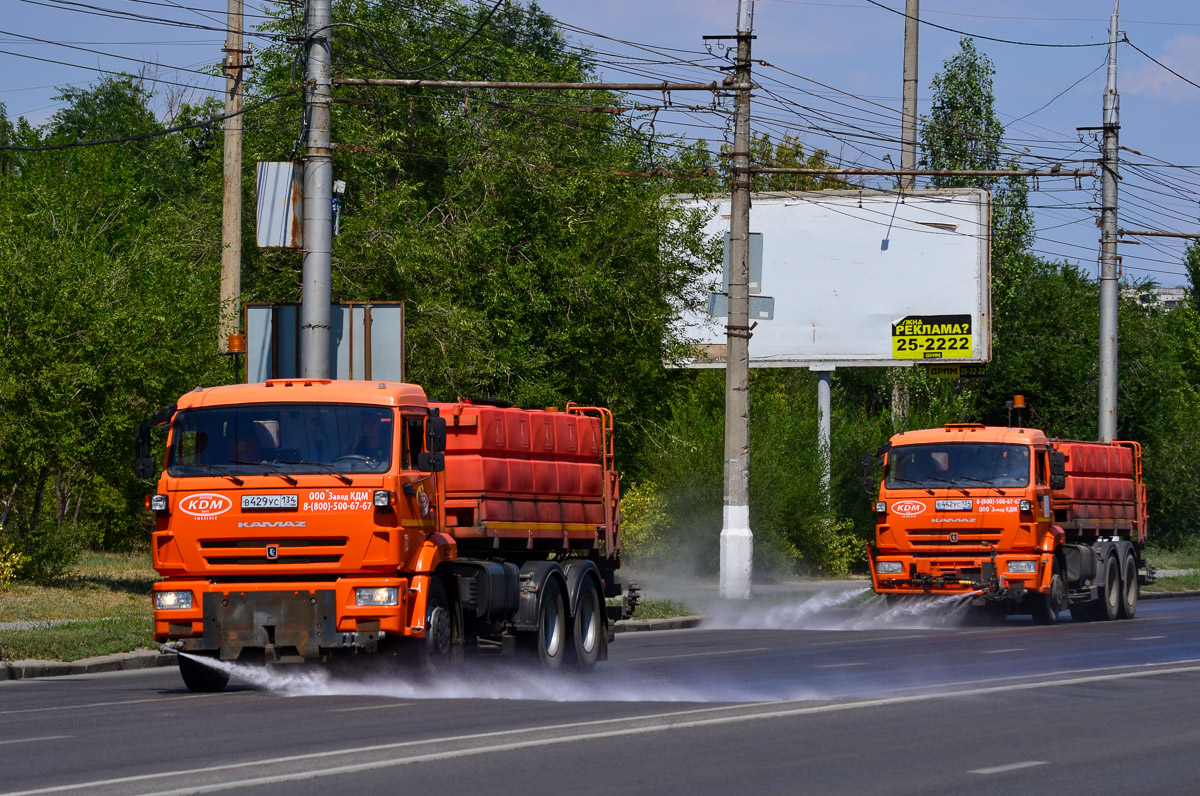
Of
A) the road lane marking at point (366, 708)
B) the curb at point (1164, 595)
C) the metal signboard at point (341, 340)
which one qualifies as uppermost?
the metal signboard at point (341, 340)

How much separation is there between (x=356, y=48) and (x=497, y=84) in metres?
17.8

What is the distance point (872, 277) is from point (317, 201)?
953 inches

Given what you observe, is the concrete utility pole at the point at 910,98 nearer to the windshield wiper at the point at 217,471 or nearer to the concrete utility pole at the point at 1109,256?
the concrete utility pole at the point at 1109,256

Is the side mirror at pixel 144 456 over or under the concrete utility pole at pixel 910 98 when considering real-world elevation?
under

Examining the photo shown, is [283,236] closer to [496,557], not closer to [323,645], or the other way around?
[496,557]

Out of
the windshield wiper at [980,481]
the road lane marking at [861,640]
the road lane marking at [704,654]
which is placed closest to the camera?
the road lane marking at [704,654]

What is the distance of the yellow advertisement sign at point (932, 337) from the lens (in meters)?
40.7

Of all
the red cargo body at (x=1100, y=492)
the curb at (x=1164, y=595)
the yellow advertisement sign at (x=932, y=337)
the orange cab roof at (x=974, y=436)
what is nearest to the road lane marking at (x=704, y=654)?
the orange cab roof at (x=974, y=436)

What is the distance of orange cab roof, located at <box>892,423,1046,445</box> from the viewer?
25688 mm

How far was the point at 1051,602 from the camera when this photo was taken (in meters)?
25.8

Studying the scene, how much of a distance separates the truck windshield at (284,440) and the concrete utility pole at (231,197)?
1299 cm

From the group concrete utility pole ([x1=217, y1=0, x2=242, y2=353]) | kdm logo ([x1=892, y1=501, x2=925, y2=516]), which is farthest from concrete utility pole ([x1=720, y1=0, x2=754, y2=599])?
concrete utility pole ([x1=217, y1=0, x2=242, y2=353])

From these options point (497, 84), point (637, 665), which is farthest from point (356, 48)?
point (637, 665)

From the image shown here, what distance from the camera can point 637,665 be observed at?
18016 mm
